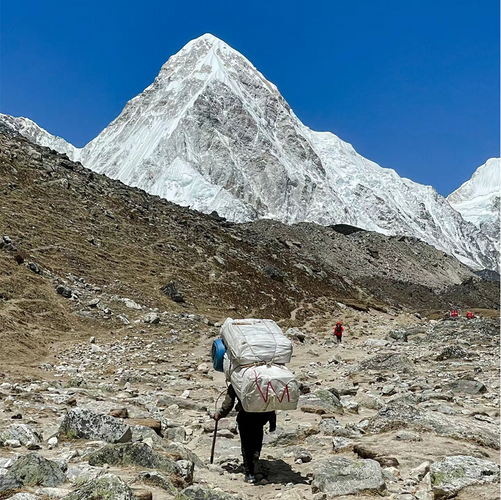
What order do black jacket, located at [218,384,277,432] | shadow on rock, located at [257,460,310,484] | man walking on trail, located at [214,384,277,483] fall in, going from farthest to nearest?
black jacket, located at [218,384,277,432]
man walking on trail, located at [214,384,277,483]
shadow on rock, located at [257,460,310,484]

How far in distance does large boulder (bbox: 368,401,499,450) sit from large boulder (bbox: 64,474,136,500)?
5.34m

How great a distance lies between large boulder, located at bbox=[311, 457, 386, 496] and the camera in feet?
18.8

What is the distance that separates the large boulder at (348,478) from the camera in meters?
5.73

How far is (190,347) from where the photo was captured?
2008 cm

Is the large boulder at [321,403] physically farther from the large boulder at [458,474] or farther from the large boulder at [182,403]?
the large boulder at [458,474]

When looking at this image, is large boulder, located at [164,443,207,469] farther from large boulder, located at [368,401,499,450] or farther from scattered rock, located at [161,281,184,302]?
scattered rock, located at [161,281,184,302]

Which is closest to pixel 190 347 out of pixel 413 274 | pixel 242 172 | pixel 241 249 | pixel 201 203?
pixel 241 249

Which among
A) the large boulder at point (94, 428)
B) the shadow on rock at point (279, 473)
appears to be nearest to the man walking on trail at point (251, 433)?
the shadow on rock at point (279, 473)

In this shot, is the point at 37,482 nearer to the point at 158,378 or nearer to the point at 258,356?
the point at 258,356

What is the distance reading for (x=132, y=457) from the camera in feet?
19.2

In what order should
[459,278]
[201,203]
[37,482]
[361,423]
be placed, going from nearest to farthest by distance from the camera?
[37,482] → [361,423] → [459,278] → [201,203]

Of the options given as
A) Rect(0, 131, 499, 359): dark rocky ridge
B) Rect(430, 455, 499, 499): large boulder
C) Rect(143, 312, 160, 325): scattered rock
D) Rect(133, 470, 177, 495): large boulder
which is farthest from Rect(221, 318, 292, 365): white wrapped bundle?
Rect(143, 312, 160, 325): scattered rock

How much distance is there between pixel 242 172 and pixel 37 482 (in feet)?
557

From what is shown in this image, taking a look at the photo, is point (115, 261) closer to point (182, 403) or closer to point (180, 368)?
point (180, 368)
